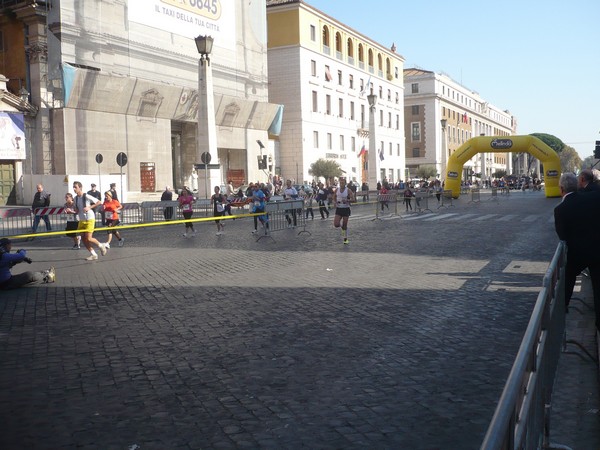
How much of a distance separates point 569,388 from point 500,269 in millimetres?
6273

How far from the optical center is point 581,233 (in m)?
6.39

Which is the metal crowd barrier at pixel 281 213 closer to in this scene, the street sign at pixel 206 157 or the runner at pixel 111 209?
the runner at pixel 111 209

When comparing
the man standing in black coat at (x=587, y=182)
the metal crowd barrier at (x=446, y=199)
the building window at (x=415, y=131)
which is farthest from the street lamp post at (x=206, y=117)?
the building window at (x=415, y=131)

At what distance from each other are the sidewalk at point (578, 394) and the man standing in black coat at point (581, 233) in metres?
0.43

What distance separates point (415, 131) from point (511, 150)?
50085 mm

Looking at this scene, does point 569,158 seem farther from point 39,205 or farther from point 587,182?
point 587,182

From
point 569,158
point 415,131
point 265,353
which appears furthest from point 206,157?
point 569,158

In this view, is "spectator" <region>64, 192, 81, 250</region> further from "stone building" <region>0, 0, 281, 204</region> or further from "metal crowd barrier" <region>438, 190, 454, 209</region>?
"metal crowd barrier" <region>438, 190, 454, 209</region>

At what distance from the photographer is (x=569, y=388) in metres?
4.98

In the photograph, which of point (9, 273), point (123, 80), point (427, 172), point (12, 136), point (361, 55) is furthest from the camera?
point (427, 172)

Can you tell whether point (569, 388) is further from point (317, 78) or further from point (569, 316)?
point (317, 78)

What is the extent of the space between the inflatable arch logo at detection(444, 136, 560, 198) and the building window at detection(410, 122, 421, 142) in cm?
4843

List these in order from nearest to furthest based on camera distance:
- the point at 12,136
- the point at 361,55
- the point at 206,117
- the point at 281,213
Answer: the point at 281,213, the point at 206,117, the point at 12,136, the point at 361,55

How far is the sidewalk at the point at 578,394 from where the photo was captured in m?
4.06
